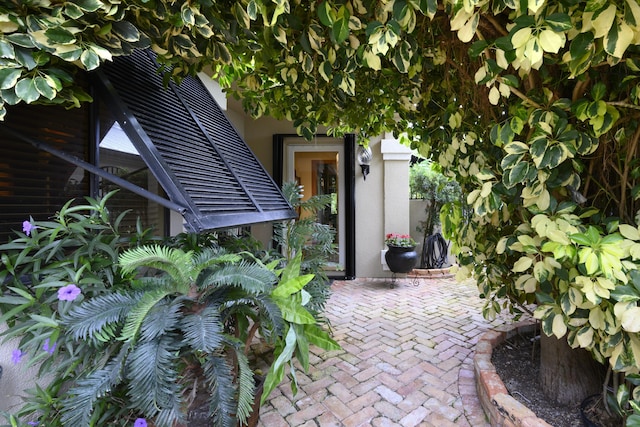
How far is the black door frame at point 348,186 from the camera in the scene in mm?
5254

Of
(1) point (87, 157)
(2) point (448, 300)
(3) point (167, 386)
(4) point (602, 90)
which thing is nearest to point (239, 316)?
(3) point (167, 386)

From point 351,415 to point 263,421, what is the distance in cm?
56

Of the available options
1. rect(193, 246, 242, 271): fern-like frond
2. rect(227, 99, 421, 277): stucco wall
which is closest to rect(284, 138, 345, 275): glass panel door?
rect(227, 99, 421, 277): stucco wall

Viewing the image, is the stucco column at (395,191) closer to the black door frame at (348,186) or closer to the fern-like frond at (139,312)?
the black door frame at (348,186)

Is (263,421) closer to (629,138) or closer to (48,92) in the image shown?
(48,92)

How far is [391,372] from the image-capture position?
2.38 metres

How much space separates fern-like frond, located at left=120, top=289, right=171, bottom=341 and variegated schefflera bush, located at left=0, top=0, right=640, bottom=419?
0.81 meters

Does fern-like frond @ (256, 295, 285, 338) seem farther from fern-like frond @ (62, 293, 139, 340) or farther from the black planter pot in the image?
the black planter pot

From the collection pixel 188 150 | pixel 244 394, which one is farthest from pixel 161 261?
pixel 188 150

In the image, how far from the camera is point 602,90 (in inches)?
48.3

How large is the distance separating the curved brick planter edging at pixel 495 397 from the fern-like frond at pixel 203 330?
1.56 metres

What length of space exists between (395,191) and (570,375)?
3.78 metres

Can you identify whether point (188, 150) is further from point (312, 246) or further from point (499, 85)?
point (499, 85)

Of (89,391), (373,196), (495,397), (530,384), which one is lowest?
(530,384)
